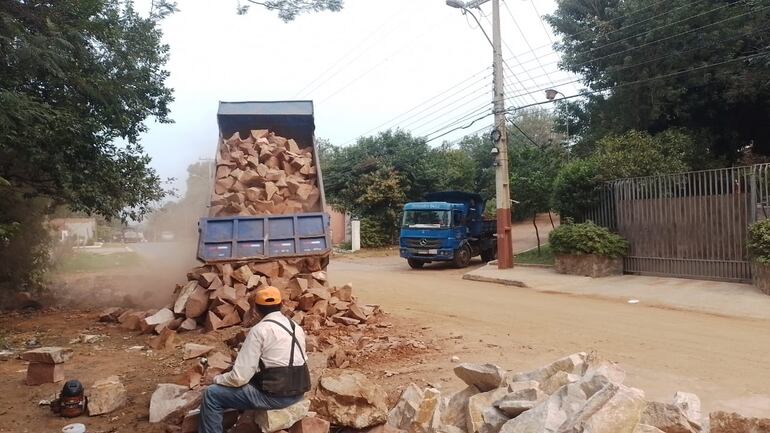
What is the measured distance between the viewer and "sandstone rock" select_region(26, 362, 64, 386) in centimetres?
665

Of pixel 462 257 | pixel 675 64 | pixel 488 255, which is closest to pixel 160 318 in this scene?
pixel 462 257

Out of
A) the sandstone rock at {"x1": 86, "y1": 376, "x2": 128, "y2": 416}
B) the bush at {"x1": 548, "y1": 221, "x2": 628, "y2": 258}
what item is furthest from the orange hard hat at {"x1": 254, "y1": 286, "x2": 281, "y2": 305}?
the bush at {"x1": 548, "y1": 221, "x2": 628, "y2": 258}

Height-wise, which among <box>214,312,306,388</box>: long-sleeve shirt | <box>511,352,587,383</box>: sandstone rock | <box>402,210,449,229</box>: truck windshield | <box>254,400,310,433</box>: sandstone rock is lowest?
<box>254,400,310,433</box>: sandstone rock

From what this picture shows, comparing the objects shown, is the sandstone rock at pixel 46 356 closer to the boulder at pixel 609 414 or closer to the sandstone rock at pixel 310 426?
the sandstone rock at pixel 310 426

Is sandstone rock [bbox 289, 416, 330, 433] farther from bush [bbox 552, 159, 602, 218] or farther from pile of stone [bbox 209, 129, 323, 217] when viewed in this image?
bush [bbox 552, 159, 602, 218]

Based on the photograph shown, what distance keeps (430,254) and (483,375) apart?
16015 millimetres

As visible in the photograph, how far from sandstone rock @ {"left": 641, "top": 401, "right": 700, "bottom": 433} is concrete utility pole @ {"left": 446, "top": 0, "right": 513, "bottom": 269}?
1480 cm

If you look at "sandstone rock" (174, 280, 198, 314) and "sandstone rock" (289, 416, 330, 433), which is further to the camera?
"sandstone rock" (174, 280, 198, 314)

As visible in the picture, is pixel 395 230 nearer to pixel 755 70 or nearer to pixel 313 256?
pixel 755 70

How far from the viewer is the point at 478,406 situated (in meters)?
4.72

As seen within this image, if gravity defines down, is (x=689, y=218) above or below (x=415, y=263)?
above

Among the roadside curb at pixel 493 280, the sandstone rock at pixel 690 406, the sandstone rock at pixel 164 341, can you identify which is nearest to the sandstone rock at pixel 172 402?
the sandstone rock at pixel 164 341

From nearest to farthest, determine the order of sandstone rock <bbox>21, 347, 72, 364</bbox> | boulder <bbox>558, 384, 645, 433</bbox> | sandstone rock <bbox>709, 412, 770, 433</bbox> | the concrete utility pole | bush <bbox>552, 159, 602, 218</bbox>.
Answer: boulder <bbox>558, 384, 645, 433</bbox>
sandstone rock <bbox>709, 412, 770, 433</bbox>
sandstone rock <bbox>21, 347, 72, 364</bbox>
bush <bbox>552, 159, 602, 218</bbox>
the concrete utility pole

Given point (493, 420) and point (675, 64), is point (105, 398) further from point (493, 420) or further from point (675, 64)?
point (675, 64)
